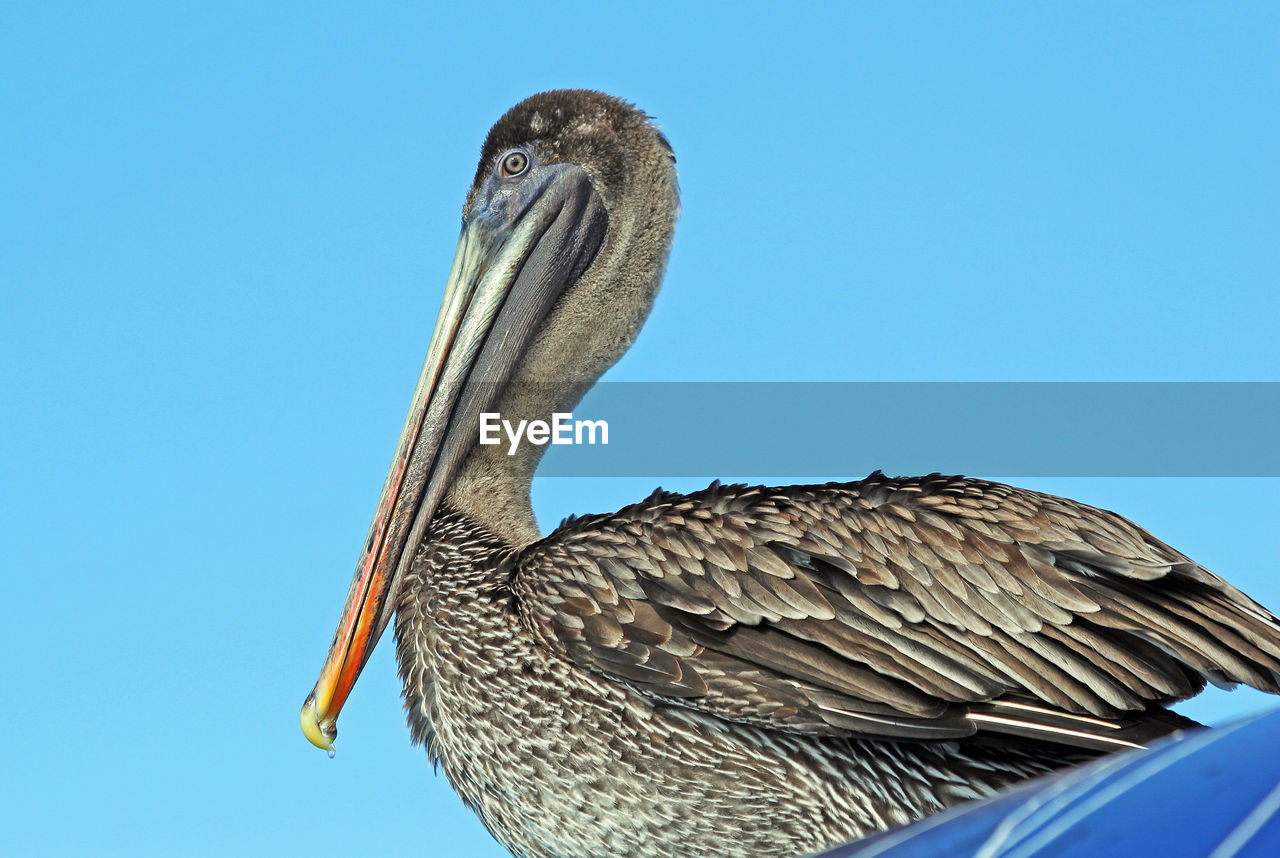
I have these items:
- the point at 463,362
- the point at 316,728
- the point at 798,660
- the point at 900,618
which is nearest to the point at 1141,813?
the point at 798,660

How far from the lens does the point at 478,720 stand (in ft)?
14.9

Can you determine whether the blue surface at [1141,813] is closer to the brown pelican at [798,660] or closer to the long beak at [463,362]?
the brown pelican at [798,660]

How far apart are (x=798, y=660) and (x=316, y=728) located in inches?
72.6

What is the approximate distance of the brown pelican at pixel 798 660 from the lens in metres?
4.19

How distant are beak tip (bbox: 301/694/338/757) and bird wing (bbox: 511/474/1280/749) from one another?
36.9 inches

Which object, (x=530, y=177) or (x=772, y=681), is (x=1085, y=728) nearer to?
(x=772, y=681)

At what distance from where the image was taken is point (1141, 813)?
A: 6.09ft

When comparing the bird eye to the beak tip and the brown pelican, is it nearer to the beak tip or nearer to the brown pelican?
the brown pelican

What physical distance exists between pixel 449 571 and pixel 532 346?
1.15m

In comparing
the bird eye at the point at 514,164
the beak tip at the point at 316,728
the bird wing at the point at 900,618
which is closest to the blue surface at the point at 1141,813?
the bird wing at the point at 900,618

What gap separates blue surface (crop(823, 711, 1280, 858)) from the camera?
1.78 m

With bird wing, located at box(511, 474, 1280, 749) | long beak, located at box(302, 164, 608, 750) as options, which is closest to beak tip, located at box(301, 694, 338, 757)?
long beak, located at box(302, 164, 608, 750)

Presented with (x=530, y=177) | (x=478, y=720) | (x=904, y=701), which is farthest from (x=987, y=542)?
(x=530, y=177)

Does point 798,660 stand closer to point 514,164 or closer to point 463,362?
point 463,362
